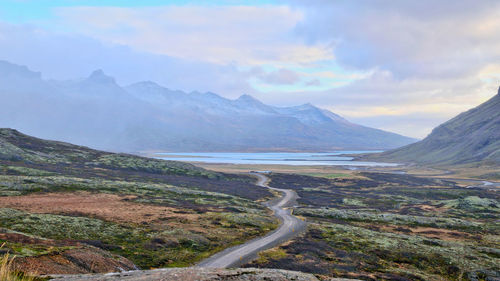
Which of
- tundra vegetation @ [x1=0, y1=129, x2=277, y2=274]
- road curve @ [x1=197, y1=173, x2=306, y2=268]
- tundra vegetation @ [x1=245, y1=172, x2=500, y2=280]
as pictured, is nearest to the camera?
tundra vegetation @ [x1=0, y1=129, x2=277, y2=274]

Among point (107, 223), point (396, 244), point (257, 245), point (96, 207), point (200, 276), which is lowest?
point (396, 244)

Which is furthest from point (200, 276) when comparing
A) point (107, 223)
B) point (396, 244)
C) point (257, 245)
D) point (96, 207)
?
point (96, 207)

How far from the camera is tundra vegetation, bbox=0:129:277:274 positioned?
29.3 m

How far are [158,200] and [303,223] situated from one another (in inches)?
1416

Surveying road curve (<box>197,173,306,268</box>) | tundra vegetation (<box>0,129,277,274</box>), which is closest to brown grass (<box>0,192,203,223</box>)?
tundra vegetation (<box>0,129,277,274</box>)

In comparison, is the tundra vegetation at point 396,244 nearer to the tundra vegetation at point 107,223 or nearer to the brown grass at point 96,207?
the tundra vegetation at point 107,223

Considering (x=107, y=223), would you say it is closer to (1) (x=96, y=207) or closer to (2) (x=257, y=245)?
(1) (x=96, y=207)

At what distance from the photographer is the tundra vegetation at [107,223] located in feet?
96.3

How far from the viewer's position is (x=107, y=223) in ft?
171

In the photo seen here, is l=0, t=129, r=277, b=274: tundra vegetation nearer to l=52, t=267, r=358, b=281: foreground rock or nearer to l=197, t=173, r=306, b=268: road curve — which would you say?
l=197, t=173, r=306, b=268: road curve

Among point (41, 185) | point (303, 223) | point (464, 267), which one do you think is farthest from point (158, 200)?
point (464, 267)

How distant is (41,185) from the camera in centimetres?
8000

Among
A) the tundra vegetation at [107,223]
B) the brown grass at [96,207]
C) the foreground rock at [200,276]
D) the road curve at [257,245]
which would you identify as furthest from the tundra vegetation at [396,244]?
the brown grass at [96,207]

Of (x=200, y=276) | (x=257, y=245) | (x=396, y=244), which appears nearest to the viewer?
(x=200, y=276)
